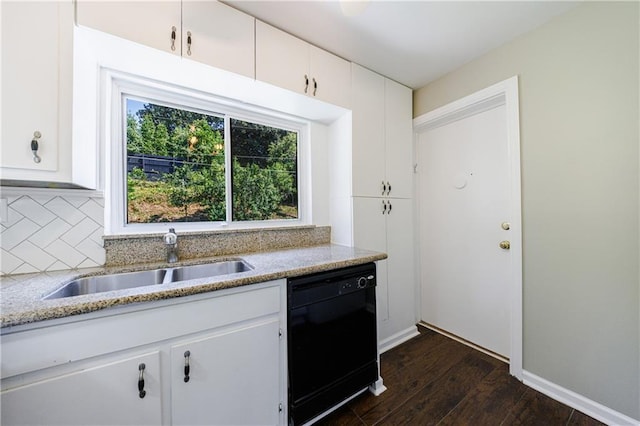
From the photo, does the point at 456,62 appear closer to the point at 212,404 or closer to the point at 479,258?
the point at 479,258

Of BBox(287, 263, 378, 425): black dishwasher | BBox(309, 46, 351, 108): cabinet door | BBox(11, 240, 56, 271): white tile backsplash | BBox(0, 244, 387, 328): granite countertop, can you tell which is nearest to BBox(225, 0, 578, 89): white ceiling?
BBox(309, 46, 351, 108): cabinet door

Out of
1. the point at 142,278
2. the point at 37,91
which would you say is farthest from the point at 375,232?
the point at 37,91

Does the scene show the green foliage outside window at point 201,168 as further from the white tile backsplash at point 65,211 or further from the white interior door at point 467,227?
the white interior door at point 467,227

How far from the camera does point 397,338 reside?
2.17m

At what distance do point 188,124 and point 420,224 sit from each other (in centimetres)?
236

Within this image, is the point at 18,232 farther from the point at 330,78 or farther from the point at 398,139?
the point at 398,139

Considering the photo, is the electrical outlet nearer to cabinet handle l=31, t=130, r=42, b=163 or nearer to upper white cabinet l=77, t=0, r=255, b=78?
cabinet handle l=31, t=130, r=42, b=163

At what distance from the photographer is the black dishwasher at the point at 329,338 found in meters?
1.24

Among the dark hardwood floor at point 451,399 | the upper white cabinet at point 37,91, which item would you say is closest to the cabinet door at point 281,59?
the upper white cabinet at point 37,91

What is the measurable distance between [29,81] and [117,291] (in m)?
0.92

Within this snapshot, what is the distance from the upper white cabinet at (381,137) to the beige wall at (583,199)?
85 centimetres

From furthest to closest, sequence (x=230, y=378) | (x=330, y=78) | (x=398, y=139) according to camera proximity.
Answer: (x=398, y=139) → (x=330, y=78) → (x=230, y=378)

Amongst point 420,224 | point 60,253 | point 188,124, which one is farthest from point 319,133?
point 60,253

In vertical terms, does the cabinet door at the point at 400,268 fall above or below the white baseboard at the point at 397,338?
above
